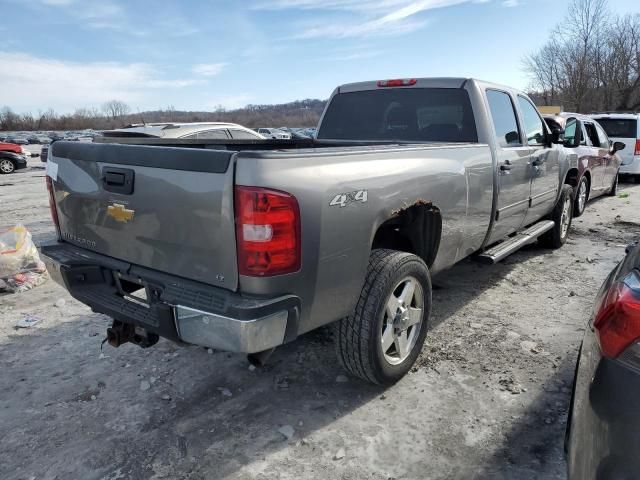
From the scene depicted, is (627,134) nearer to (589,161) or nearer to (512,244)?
(589,161)

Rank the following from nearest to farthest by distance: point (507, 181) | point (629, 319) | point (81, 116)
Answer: point (629, 319), point (507, 181), point (81, 116)

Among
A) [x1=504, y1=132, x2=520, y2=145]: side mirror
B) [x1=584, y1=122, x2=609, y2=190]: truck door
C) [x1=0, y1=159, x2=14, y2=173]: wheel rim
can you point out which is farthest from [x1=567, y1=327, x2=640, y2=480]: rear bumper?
[x1=0, y1=159, x2=14, y2=173]: wheel rim

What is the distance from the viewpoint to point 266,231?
7.04ft

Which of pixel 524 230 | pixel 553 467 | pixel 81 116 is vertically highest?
pixel 81 116

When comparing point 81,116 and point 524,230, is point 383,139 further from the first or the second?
point 81,116

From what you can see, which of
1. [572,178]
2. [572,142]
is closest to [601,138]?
[572,178]

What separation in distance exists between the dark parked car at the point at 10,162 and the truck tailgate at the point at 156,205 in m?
19.3

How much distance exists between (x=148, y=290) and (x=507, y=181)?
3155 mm

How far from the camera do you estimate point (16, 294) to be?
490 cm

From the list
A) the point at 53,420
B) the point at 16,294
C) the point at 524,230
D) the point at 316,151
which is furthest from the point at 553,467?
the point at 16,294

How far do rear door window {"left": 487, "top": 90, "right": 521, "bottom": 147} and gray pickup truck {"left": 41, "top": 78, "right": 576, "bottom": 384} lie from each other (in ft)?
0.59

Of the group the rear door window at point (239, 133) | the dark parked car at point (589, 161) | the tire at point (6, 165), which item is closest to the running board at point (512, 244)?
the dark parked car at point (589, 161)

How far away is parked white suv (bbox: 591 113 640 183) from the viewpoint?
11945mm

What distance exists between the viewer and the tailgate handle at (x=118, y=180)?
2.50 metres
